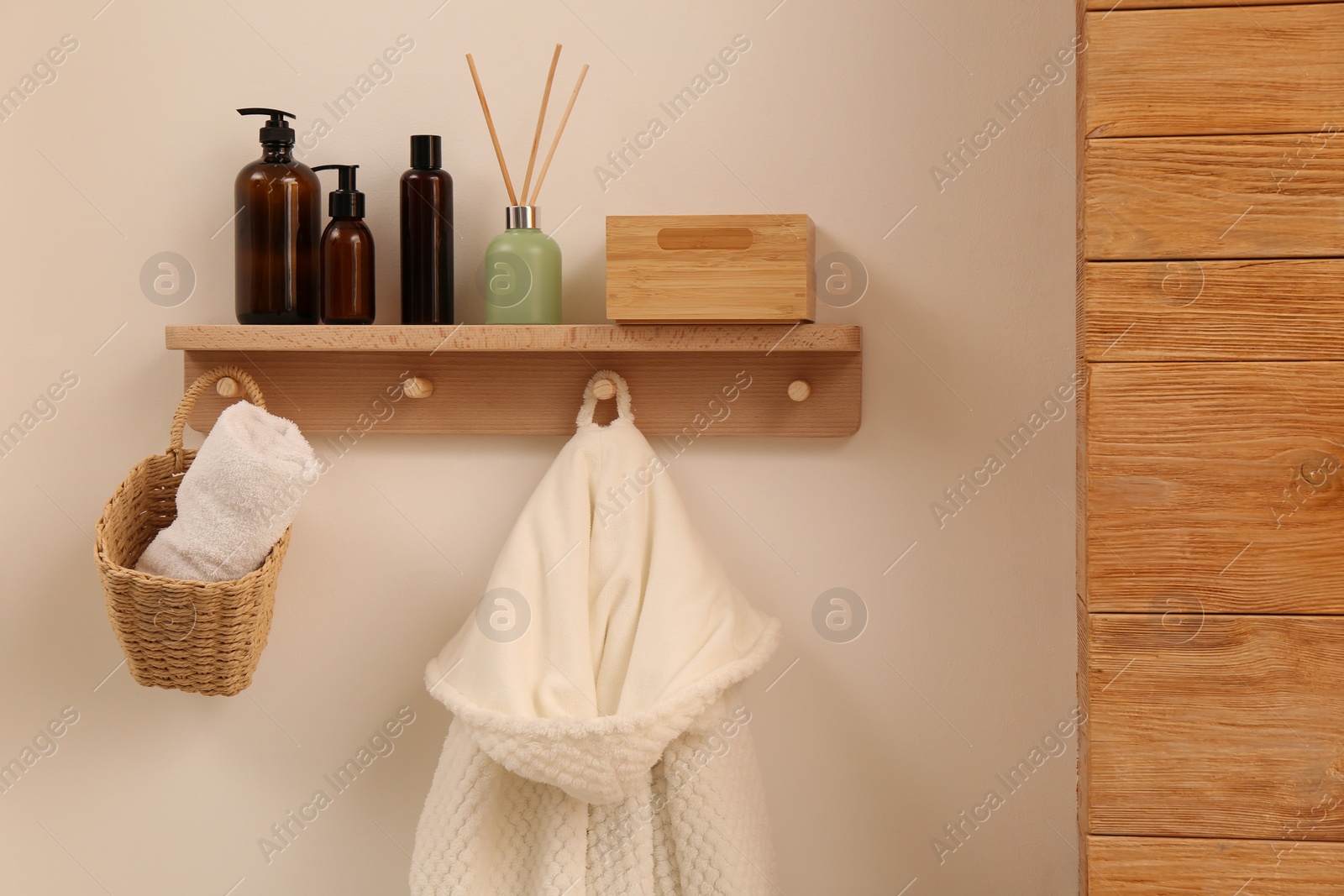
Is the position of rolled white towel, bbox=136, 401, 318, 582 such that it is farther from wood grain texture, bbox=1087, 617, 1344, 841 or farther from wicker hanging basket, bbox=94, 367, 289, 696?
wood grain texture, bbox=1087, 617, 1344, 841

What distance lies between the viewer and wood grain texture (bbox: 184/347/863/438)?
94 centimetres

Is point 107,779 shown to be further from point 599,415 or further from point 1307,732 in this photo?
point 1307,732

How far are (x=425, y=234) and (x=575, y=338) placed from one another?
19cm

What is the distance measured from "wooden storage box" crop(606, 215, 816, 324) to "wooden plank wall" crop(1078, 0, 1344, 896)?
0.80ft

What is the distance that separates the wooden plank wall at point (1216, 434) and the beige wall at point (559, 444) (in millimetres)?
174

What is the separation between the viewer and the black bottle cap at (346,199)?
91cm

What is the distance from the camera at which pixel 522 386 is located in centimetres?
96

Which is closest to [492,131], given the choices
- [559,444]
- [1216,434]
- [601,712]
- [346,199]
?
[346,199]

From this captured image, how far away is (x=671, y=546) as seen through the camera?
0.88 metres

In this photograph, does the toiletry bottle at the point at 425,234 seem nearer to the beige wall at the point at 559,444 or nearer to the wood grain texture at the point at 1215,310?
the beige wall at the point at 559,444

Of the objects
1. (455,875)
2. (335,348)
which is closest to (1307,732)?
(455,875)

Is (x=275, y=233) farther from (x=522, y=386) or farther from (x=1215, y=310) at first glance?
(x=1215, y=310)

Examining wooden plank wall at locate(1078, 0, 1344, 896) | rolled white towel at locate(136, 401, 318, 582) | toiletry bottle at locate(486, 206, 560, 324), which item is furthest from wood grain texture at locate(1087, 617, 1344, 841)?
rolled white towel at locate(136, 401, 318, 582)

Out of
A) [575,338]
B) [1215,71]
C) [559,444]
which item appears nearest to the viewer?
[1215,71]
